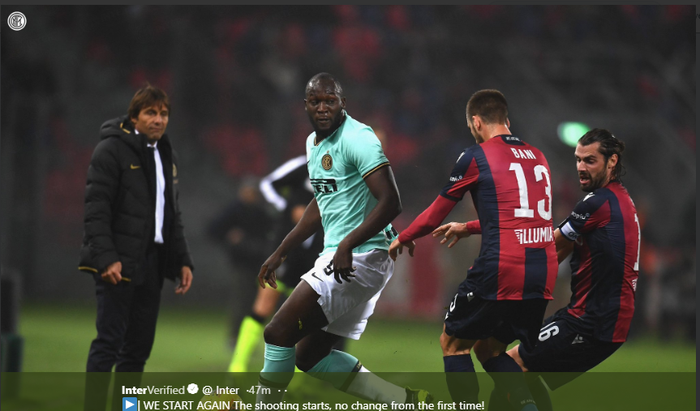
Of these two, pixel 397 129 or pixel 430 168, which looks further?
pixel 397 129

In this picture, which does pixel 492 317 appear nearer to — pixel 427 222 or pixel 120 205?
pixel 427 222

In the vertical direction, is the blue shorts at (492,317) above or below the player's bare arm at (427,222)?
below

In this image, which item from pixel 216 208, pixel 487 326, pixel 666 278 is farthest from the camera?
pixel 216 208

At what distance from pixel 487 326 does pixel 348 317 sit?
73cm

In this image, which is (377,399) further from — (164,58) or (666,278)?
(164,58)

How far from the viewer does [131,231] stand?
13.3 ft

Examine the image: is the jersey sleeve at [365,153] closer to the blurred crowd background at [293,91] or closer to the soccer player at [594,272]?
the soccer player at [594,272]

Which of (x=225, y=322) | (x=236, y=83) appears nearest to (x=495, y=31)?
(x=236, y=83)

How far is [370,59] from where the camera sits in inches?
607

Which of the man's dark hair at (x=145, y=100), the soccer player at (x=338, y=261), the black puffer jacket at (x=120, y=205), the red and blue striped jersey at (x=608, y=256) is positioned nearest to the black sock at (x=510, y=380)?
the soccer player at (x=338, y=261)

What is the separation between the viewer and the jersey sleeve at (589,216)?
3.69m

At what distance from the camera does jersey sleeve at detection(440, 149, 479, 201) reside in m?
3.47

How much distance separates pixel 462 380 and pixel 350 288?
29.1 inches
